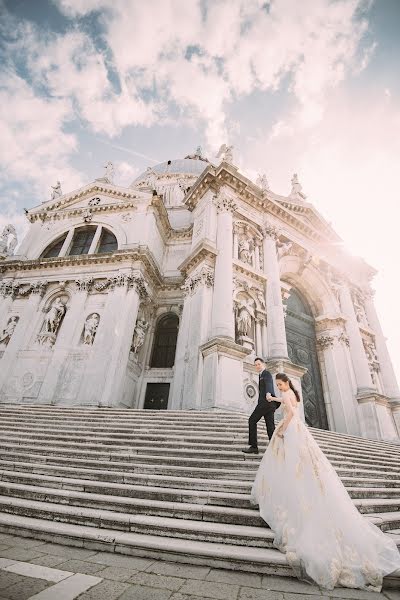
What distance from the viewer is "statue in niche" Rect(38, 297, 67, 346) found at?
13.7 m

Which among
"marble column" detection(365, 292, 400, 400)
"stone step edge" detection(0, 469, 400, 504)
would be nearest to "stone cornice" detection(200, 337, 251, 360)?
"stone step edge" detection(0, 469, 400, 504)

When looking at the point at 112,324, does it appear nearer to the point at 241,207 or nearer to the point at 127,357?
the point at 127,357

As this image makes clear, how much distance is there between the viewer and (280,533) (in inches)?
112

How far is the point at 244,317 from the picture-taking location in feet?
38.3

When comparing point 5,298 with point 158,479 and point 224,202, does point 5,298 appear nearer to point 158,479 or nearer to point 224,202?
point 224,202

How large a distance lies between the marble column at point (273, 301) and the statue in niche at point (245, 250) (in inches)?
30.8

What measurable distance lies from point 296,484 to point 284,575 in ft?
2.38

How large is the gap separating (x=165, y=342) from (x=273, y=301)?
631 centimetres

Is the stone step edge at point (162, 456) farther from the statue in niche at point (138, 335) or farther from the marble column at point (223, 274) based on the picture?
the statue in niche at point (138, 335)

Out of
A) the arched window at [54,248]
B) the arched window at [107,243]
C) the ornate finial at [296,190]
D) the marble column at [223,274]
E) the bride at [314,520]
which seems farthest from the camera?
the ornate finial at [296,190]

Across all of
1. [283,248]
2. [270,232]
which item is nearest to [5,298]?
[270,232]

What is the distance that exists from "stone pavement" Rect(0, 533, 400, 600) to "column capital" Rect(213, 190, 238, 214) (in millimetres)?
13124

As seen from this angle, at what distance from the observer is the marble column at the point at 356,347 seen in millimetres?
13570

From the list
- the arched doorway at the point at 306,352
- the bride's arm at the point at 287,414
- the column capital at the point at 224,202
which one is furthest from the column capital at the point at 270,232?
the bride's arm at the point at 287,414
